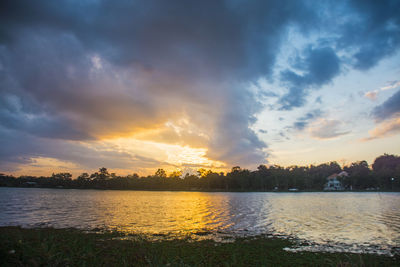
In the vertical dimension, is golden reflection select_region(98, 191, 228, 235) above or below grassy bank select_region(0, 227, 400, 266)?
below

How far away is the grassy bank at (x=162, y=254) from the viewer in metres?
12.4

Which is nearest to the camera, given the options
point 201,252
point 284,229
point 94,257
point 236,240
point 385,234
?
point 94,257

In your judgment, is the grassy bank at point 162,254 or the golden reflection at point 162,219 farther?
the golden reflection at point 162,219

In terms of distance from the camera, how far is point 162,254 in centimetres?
1550

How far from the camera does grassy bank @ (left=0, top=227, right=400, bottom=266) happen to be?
486 inches

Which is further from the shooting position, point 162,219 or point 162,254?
point 162,219

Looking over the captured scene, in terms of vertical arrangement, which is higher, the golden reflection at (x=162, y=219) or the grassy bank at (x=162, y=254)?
the grassy bank at (x=162, y=254)

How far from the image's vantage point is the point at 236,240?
20.9 m

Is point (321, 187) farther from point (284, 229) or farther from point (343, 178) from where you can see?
point (284, 229)

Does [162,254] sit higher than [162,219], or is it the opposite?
[162,254]

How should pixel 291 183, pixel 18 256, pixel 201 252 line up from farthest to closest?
pixel 291 183, pixel 201 252, pixel 18 256

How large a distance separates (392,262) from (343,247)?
4.23 meters

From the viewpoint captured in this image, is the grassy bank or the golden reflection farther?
the golden reflection

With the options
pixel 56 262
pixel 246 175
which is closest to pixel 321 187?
pixel 246 175
